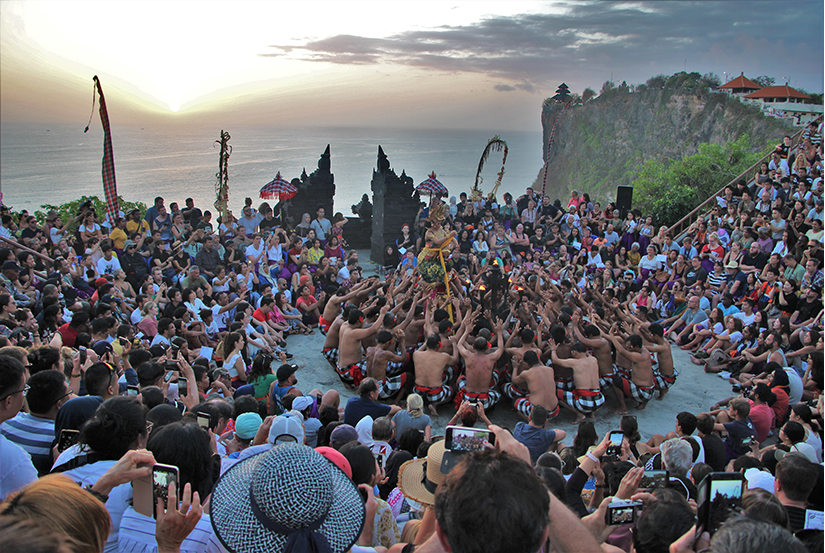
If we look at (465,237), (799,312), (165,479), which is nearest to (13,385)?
(165,479)

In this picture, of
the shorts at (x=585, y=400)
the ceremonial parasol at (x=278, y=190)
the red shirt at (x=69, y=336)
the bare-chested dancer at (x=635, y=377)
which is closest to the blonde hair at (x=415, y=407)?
the shorts at (x=585, y=400)

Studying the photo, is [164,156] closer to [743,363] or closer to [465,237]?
[465,237]

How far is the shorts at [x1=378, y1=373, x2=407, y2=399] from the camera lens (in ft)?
25.6

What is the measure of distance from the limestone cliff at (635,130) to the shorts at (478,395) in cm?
3821

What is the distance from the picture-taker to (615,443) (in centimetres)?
372

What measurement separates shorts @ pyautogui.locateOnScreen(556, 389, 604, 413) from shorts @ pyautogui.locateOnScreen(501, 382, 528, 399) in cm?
61

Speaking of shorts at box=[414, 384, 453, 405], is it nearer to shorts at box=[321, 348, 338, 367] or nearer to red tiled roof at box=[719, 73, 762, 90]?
shorts at box=[321, 348, 338, 367]

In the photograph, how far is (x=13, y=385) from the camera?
10.8ft

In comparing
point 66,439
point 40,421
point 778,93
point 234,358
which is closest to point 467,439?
point 66,439

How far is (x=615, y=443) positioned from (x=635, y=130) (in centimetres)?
5543

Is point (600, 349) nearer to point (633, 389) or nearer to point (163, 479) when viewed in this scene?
point (633, 389)

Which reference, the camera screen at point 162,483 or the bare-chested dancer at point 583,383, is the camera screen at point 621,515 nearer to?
the camera screen at point 162,483

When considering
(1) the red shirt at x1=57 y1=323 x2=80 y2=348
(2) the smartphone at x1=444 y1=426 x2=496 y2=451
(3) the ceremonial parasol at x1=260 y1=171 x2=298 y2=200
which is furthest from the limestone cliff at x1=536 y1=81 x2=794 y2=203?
(2) the smartphone at x1=444 y1=426 x2=496 y2=451

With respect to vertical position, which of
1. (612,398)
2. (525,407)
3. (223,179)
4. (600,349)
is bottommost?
(612,398)
